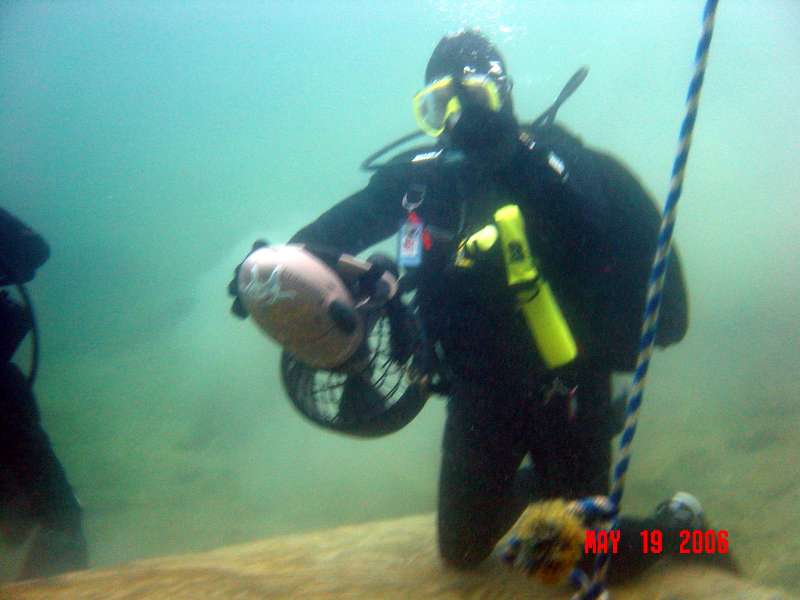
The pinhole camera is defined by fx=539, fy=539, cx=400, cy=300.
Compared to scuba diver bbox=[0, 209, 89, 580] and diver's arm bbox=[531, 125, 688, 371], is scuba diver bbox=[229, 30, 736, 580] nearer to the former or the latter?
diver's arm bbox=[531, 125, 688, 371]

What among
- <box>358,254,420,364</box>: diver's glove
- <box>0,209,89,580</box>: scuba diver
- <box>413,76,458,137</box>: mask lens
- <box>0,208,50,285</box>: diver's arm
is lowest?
<box>0,209,89,580</box>: scuba diver

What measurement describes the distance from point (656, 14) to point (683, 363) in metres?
48.6

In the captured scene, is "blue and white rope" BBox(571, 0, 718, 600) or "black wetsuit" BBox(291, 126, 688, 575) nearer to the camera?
"blue and white rope" BBox(571, 0, 718, 600)

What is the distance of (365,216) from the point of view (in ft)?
10.7

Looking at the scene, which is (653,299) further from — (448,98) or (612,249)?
(448,98)

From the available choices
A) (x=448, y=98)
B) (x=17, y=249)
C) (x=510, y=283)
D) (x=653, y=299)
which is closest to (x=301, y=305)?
(x=510, y=283)

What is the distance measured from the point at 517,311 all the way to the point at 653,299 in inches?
47.2

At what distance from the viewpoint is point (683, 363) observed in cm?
1098

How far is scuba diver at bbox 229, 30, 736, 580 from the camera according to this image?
2625 mm

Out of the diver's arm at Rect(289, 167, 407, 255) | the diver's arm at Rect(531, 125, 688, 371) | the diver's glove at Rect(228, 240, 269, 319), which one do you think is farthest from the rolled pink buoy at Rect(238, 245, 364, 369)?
the diver's arm at Rect(531, 125, 688, 371)

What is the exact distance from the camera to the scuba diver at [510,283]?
262 cm

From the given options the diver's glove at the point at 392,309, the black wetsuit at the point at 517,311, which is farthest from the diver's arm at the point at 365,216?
the diver's glove at the point at 392,309

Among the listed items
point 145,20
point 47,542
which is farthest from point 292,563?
point 145,20

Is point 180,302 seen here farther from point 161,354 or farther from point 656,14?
point 656,14
